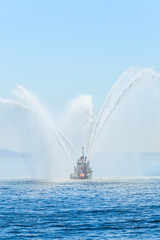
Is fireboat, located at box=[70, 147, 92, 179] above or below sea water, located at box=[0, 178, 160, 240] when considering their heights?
above

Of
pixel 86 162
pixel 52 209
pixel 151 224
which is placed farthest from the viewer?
pixel 86 162

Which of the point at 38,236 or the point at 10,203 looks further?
the point at 10,203

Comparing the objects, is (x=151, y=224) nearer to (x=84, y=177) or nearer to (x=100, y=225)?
(x=100, y=225)

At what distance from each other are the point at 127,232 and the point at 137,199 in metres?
29.2

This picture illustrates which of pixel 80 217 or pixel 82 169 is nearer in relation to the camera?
pixel 80 217

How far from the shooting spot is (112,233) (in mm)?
45312

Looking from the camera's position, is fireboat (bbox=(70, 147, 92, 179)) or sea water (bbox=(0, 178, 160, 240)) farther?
fireboat (bbox=(70, 147, 92, 179))

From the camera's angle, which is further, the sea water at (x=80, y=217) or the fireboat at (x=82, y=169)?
the fireboat at (x=82, y=169)

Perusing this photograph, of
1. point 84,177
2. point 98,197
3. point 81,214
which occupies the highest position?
point 84,177

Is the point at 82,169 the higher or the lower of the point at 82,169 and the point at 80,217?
the higher

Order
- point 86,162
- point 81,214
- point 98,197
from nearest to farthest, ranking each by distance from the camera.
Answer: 1. point 81,214
2. point 98,197
3. point 86,162

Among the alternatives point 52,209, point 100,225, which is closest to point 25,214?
point 52,209

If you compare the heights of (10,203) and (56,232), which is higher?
(10,203)

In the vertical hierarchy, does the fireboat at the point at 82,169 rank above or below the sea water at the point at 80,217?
above
